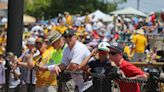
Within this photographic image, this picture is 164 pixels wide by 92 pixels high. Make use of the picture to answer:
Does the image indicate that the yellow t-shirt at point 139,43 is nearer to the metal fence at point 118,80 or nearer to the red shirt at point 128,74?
the metal fence at point 118,80

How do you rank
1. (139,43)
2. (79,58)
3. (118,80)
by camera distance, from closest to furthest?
(118,80), (79,58), (139,43)

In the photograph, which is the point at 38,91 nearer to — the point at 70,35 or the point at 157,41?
the point at 70,35

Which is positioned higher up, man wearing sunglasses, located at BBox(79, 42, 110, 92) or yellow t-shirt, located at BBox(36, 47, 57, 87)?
man wearing sunglasses, located at BBox(79, 42, 110, 92)

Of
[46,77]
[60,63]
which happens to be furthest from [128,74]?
[46,77]

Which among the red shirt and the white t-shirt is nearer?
the red shirt

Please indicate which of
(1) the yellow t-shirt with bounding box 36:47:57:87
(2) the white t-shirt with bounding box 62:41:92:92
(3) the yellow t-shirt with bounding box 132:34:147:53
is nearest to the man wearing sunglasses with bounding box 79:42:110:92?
(2) the white t-shirt with bounding box 62:41:92:92

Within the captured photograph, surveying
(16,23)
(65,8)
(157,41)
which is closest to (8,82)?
(16,23)

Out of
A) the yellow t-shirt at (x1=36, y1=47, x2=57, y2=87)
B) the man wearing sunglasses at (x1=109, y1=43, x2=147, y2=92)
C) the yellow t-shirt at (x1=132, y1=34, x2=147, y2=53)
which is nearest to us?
the man wearing sunglasses at (x1=109, y1=43, x2=147, y2=92)

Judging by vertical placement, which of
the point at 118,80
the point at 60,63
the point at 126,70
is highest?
the point at 126,70

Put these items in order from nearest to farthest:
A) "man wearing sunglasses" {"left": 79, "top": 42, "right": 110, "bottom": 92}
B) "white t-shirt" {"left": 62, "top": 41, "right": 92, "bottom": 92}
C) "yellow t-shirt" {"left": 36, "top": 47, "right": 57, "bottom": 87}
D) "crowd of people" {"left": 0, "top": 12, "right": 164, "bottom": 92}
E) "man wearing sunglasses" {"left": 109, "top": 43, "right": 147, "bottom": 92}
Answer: "man wearing sunglasses" {"left": 109, "top": 43, "right": 147, "bottom": 92}, "crowd of people" {"left": 0, "top": 12, "right": 164, "bottom": 92}, "man wearing sunglasses" {"left": 79, "top": 42, "right": 110, "bottom": 92}, "white t-shirt" {"left": 62, "top": 41, "right": 92, "bottom": 92}, "yellow t-shirt" {"left": 36, "top": 47, "right": 57, "bottom": 87}

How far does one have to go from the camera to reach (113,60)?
6.61 m

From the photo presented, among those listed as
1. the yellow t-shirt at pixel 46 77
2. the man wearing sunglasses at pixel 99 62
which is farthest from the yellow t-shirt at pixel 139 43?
the man wearing sunglasses at pixel 99 62

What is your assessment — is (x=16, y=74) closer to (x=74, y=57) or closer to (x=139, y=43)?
(x=74, y=57)

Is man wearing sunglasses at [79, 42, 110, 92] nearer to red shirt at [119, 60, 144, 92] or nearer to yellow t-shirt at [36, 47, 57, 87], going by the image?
red shirt at [119, 60, 144, 92]
